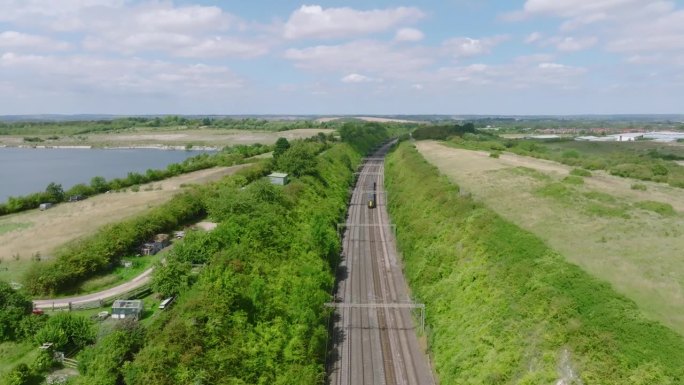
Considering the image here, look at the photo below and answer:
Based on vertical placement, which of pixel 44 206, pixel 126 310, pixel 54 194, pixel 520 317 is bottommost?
pixel 126 310

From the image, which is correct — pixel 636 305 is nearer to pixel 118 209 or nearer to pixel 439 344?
pixel 439 344

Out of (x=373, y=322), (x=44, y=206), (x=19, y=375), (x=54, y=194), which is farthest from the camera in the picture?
(x=54, y=194)

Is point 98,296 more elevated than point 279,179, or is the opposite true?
point 279,179

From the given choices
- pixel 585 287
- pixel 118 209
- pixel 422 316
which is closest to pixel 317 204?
pixel 118 209

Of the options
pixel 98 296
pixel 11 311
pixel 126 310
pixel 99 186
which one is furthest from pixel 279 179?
pixel 11 311

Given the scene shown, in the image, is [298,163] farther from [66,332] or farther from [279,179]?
[66,332]

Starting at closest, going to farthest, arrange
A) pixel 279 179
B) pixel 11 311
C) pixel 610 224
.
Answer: pixel 11 311 → pixel 610 224 → pixel 279 179

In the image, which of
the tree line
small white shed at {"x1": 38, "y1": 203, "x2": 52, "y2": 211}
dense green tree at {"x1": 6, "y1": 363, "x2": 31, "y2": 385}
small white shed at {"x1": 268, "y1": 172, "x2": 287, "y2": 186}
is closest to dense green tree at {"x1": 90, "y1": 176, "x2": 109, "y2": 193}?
the tree line
